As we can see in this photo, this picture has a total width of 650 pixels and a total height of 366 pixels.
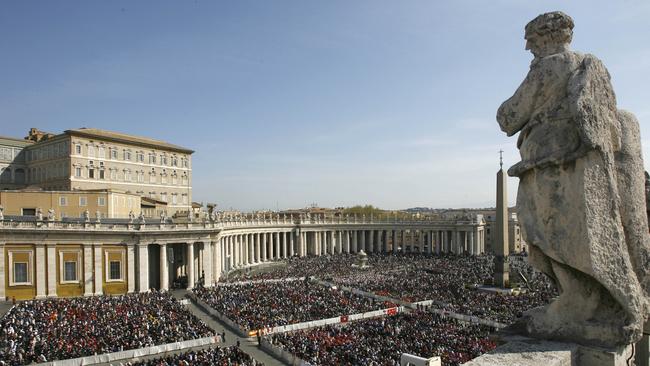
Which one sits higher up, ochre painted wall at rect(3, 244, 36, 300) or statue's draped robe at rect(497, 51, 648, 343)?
statue's draped robe at rect(497, 51, 648, 343)

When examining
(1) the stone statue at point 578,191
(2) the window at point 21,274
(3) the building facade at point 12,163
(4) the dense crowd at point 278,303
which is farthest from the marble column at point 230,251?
(1) the stone statue at point 578,191

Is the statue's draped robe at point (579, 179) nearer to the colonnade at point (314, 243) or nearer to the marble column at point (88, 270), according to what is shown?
the marble column at point (88, 270)

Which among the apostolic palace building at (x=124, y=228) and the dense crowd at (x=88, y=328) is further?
the apostolic palace building at (x=124, y=228)

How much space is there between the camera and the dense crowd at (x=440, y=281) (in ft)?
102

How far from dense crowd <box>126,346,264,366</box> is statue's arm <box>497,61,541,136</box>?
55.3 ft

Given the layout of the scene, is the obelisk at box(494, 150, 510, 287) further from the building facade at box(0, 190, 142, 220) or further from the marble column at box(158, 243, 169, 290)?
the building facade at box(0, 190, 142, 220)

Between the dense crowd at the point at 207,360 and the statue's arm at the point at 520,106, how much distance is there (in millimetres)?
16864

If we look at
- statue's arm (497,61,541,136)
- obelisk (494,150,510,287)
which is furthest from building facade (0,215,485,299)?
statue's arm (497,61,541,136)

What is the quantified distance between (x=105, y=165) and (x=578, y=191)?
62376 mm

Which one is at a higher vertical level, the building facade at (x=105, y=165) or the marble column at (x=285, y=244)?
the building facade at (x=105, y=165)

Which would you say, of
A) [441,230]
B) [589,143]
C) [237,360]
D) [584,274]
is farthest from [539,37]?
[441,230]

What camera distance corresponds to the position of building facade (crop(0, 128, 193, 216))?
55.5m

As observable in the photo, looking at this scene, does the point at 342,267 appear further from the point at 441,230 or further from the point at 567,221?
the point at 567,221

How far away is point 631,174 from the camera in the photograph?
504 centimetres
